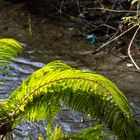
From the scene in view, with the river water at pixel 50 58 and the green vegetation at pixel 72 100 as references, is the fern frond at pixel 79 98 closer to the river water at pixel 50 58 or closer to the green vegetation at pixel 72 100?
the green vegetation at pixel 72 100

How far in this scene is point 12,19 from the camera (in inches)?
316

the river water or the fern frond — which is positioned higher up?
the river water

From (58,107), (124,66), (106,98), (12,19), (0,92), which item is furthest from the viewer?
(12,19)

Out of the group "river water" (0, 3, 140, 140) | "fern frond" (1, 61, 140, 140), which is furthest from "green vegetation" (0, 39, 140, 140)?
"river water" (0, 3, 140, 140)

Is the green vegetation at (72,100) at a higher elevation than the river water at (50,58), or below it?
below

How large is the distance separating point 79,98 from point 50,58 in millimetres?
3863

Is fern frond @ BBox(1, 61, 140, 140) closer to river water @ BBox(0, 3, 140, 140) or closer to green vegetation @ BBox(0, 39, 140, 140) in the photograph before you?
green vegetation @ BBox(0, 39, 140, 140)

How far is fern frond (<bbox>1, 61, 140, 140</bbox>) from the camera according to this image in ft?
7.41

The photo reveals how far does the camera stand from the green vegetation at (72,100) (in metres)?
2.26

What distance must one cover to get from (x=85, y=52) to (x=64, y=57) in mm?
387

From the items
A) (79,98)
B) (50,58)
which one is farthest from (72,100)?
(50,58)

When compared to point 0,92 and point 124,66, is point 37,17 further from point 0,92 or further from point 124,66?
point 0,92

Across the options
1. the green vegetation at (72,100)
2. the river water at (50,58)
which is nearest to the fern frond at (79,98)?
the green vegetation at (72,100)

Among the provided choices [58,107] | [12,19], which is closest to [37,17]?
[12,19]
